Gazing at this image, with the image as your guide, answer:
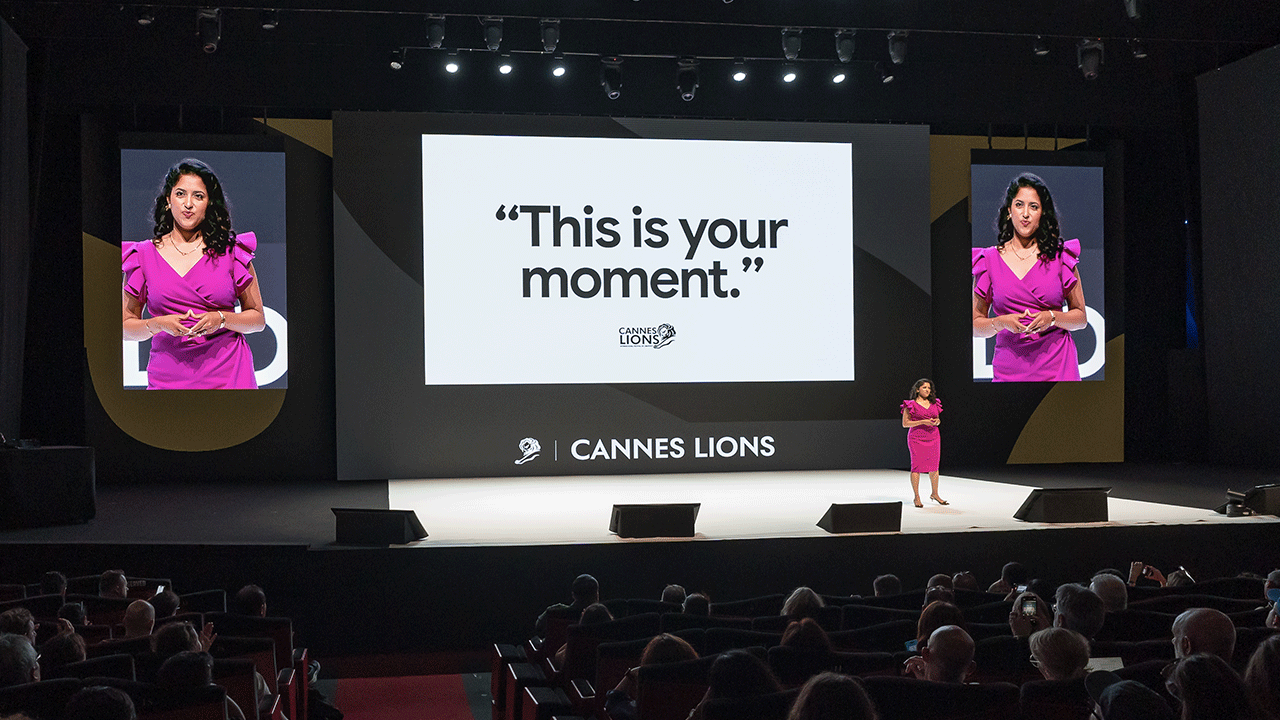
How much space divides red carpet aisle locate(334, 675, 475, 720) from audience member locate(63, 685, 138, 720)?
3095 millimetres

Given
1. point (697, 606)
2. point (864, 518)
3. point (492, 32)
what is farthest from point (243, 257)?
point (697, 606)

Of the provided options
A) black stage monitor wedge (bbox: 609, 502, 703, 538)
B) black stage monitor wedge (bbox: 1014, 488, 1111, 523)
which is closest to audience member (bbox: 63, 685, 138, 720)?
black stage monitor wedge (bbox: 609, 502, 703, 538)

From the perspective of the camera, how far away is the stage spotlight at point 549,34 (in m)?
9.40

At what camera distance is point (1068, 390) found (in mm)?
12492

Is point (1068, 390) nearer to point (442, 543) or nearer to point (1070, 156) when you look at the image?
point (1070, 156)

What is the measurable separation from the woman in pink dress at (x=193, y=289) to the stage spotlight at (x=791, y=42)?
5.66 metres

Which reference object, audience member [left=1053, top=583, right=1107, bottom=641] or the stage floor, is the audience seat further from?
the stage floor

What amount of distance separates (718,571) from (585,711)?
308 centimetres

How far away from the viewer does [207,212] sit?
10.7 meters

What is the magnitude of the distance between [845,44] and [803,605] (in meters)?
6.96

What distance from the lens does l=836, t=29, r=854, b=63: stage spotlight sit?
380 inches

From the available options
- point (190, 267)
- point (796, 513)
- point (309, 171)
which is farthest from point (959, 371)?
point (190, 267)

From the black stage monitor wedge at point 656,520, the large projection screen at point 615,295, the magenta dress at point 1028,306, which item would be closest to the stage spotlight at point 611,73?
the large projection screen at point 615,295

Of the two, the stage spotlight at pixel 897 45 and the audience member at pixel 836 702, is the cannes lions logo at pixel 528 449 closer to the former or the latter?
the stage spotlight at pixel 897 45
